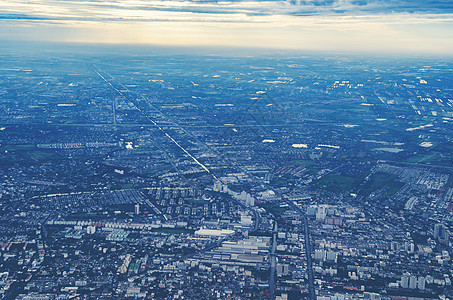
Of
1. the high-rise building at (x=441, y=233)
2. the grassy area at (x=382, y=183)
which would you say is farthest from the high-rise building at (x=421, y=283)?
the grassy area at (x=382, y=183)

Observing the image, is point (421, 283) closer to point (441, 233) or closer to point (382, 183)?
point (441, 233)

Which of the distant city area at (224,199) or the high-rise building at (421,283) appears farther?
the distant city area at (224,199)

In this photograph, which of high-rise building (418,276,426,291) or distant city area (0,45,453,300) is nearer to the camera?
high-rise building (418,276,426,291)

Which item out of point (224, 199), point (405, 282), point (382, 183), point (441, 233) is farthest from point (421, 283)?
point (382, 183)

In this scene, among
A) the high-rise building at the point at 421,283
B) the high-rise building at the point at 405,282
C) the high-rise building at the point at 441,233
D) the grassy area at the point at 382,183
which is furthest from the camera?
the grassy area at the point at 382,183

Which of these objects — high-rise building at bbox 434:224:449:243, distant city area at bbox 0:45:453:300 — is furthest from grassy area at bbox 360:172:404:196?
high-rise building at bbox 434:224:449:243

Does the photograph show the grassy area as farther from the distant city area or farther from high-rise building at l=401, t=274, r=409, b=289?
high-rise building at l=401, t=274, r=409, b=289

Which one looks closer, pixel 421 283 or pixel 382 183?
pixel 421 283

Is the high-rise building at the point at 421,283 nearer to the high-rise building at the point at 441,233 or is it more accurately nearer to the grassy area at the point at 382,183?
the high-rise building at the point at 441,233

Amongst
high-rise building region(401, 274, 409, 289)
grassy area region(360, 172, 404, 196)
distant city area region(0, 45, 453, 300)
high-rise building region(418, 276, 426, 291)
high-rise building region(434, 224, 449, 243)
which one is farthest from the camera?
grassy area region(360, 172, 404, 196)
